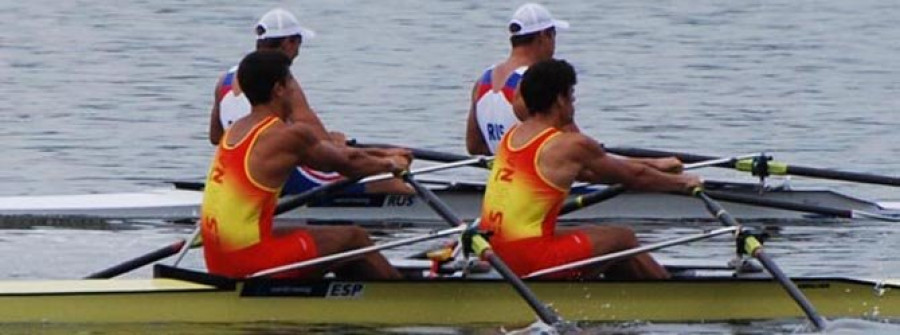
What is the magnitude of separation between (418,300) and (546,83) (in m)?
1.15

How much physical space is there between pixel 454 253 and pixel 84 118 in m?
11.4

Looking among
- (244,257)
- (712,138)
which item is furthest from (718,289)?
(712,138)

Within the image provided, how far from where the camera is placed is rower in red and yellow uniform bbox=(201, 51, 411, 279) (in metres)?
11.4

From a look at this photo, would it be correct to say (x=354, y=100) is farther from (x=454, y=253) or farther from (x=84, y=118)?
(x=454, y=253)

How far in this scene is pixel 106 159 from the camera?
66.2 ft

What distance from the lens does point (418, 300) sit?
1168cm

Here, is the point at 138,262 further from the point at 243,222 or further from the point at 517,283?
the point at 517,283

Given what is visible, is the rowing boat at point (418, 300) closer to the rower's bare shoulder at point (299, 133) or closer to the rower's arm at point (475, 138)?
the rower's bare shoulder at point (299, 133)

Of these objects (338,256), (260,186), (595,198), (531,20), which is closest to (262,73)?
(260,186)

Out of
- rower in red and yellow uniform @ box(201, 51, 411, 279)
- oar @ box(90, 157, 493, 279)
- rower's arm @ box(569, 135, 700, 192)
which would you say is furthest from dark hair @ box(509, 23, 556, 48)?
rower in red and yellow uniform @ box(201, 51, 411, 279)

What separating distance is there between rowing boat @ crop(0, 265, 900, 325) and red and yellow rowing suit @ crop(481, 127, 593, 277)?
0.14 meters

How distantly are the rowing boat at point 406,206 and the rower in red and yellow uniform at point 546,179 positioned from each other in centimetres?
358

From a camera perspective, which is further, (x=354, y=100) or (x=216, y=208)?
(x=354, y=100)

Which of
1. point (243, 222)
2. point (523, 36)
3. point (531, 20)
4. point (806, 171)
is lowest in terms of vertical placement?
point (243, 222)
